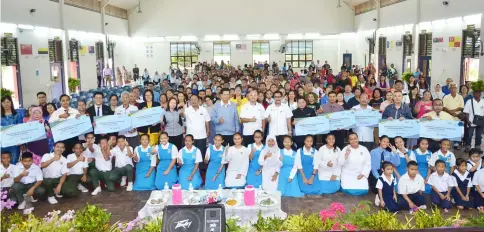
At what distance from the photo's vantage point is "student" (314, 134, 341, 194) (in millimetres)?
7703

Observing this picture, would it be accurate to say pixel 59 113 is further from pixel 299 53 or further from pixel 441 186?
pixel 299 53

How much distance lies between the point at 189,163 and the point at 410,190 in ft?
11.6

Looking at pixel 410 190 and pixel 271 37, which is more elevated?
pixel 271 37

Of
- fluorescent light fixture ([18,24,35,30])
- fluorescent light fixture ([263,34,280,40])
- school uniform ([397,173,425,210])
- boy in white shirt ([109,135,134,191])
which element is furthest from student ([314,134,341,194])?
fluorescent light fixture ([263,34,280,40])

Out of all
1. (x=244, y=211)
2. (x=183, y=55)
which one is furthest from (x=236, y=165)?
(x=183, y=55)

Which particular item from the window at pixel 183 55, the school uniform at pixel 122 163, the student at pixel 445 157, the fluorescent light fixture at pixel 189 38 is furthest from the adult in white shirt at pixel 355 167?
the window at pixel 183 55

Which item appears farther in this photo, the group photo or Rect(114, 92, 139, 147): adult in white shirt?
Rect(114, 92, 139, 147): adult in white shirt

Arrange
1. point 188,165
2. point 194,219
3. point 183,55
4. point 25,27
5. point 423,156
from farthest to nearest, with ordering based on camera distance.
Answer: point 183,55 → point 25,27 → point 188,165 → point 423,156 → point 194,219

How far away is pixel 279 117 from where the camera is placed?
834 centimetres

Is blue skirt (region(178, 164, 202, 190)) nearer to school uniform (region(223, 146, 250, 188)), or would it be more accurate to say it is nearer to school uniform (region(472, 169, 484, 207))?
school uniform (region(223, 146, 250, 188))

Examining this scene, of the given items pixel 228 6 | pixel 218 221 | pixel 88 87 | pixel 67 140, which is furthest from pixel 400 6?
pixel 218 221

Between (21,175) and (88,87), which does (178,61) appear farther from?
(21,175)

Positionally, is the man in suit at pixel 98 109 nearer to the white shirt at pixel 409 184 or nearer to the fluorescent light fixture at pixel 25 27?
the white shirt at pixel 409 184

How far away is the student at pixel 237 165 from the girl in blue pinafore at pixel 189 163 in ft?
1.61
